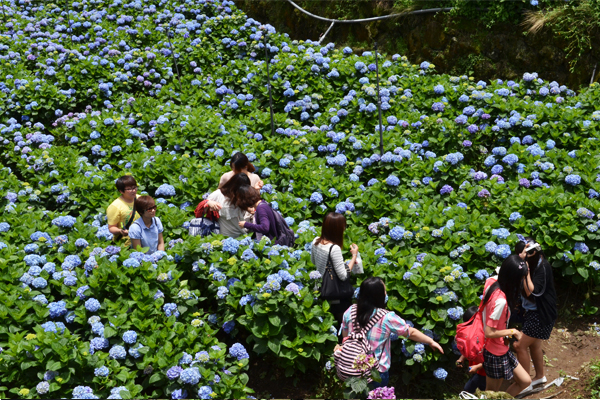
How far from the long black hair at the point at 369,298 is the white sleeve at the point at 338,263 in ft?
1.78

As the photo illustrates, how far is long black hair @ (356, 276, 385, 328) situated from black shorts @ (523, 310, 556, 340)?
3.82ft

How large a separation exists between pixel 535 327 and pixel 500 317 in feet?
1.84

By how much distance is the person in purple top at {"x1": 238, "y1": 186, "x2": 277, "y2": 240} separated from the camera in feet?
15.6

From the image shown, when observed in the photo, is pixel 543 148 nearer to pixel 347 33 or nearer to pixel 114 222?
pixel 114 222

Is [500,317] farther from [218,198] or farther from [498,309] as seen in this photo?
[218,198]

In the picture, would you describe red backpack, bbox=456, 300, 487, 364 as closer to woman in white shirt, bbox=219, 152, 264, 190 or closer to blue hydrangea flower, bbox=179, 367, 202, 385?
blue hydrangea flower, bbox=179, 367, 202, 385

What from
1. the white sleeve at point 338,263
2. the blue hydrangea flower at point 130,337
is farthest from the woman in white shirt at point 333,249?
the blue hydrangea flower at point 130,337

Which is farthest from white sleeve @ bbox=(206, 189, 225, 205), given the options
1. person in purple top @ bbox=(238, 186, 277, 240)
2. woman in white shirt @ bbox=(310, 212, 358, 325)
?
woman in white shirt @ bbox=(310, 212, 358, 325)

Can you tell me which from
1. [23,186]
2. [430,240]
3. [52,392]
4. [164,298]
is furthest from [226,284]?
[23,186]

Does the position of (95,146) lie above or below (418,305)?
below

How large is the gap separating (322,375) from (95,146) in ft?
14.1

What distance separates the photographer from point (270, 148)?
6723mm

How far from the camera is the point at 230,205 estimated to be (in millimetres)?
4918

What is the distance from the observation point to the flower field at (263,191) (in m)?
3.97
